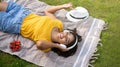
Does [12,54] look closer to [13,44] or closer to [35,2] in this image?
[13,44]

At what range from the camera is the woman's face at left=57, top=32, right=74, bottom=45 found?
3.77 meters

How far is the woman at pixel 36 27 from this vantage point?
148 inches

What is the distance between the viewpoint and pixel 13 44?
3.84m

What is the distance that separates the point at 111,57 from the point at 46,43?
0.91m

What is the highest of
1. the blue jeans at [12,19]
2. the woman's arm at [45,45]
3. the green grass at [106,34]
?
the blue jeans at [12,19]

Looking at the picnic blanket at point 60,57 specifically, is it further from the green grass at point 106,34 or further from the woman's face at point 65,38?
the woman's face at point 65,38

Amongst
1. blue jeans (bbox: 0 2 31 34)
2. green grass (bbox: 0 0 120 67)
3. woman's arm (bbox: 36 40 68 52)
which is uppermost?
blue jeans (bbox: 0 2 31 34)

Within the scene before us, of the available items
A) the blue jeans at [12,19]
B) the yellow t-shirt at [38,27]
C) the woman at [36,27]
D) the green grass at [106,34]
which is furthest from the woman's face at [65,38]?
the blue jeans at [12,19]

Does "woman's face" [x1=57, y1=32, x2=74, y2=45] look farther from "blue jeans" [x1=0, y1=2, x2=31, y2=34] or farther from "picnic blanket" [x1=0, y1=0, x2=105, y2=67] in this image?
"blue jeans" [x1=0, y1=2, x2=31, y2=34]

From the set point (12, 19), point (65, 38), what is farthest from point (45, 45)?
point (12, 19)

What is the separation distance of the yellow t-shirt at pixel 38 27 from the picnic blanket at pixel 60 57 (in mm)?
125

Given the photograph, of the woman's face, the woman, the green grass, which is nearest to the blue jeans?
the woman

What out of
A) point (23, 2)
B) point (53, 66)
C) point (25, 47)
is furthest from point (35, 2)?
point (53, 66)

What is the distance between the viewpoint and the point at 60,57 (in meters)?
3.82
